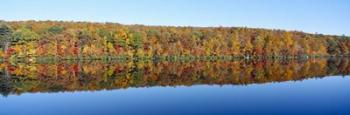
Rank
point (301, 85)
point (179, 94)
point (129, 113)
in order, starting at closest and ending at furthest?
1. point (129, 113)
2. point (179, 94)
3. point (301, 85)

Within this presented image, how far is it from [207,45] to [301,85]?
79186 millimetres

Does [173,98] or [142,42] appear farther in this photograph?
[142,42]

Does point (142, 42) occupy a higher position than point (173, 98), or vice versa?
point (173, 98)

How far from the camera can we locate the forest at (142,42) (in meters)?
105

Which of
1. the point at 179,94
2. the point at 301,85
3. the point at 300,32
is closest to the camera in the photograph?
the point at 179,94

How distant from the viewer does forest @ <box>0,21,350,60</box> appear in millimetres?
105163

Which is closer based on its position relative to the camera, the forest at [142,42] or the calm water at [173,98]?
the calm water at [173,98]

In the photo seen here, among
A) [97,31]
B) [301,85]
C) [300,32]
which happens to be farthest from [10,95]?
[300,32]

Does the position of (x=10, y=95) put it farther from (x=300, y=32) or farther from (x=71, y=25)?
(x=300, y=32)

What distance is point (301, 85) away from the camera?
46.1 metres

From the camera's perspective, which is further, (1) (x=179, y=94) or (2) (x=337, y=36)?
(2) (x=337, y=36)

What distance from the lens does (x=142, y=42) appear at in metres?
116

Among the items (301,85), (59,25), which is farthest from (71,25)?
(301,85)

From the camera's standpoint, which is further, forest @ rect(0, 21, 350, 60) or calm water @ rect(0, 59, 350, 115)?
forest @ rect(0, 21, 350, 60)
